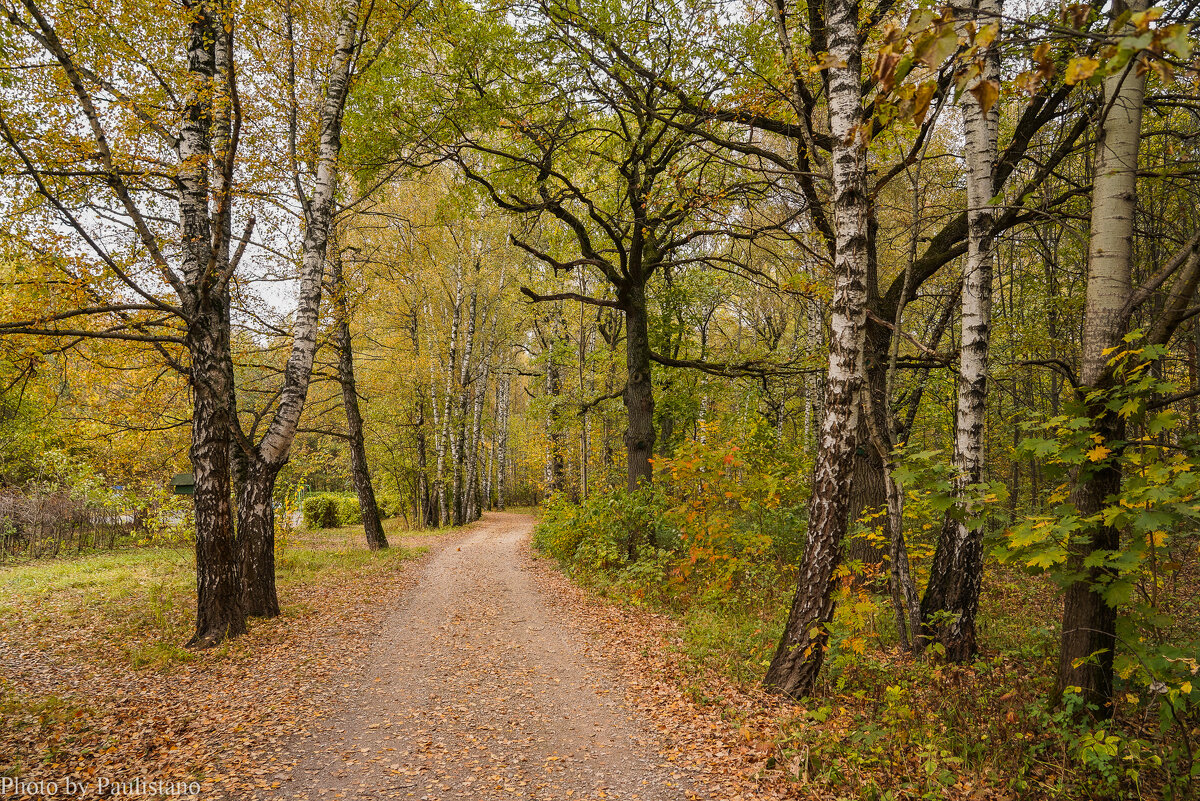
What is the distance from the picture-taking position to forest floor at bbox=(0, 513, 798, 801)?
12.9 ft

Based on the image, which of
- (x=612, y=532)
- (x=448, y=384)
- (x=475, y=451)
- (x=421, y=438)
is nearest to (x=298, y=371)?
(x=612, y=532)

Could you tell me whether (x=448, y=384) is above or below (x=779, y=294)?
below

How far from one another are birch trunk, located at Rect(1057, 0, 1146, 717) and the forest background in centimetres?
2

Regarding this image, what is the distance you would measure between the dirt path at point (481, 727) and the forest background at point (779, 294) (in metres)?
1.35

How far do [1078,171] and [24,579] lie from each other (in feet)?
79.3

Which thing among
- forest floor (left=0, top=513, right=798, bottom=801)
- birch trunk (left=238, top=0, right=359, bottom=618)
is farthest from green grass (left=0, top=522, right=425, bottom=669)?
birch trunk (left=238, top=0, right=359, bottom=618)

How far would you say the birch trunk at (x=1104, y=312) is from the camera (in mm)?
3654

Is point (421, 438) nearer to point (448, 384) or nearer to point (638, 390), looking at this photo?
point (448, 384)

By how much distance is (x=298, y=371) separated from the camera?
301 inches

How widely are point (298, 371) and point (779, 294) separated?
771 cm

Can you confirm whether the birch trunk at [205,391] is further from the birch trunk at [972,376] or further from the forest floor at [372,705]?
the birch trunk at [972,376]

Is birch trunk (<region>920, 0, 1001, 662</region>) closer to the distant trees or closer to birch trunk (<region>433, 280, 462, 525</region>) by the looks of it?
the distant trees

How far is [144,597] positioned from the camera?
863 centimetres

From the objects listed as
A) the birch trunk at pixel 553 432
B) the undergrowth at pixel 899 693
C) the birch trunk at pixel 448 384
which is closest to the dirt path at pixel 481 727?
the undergrowth at pixel 899 693
